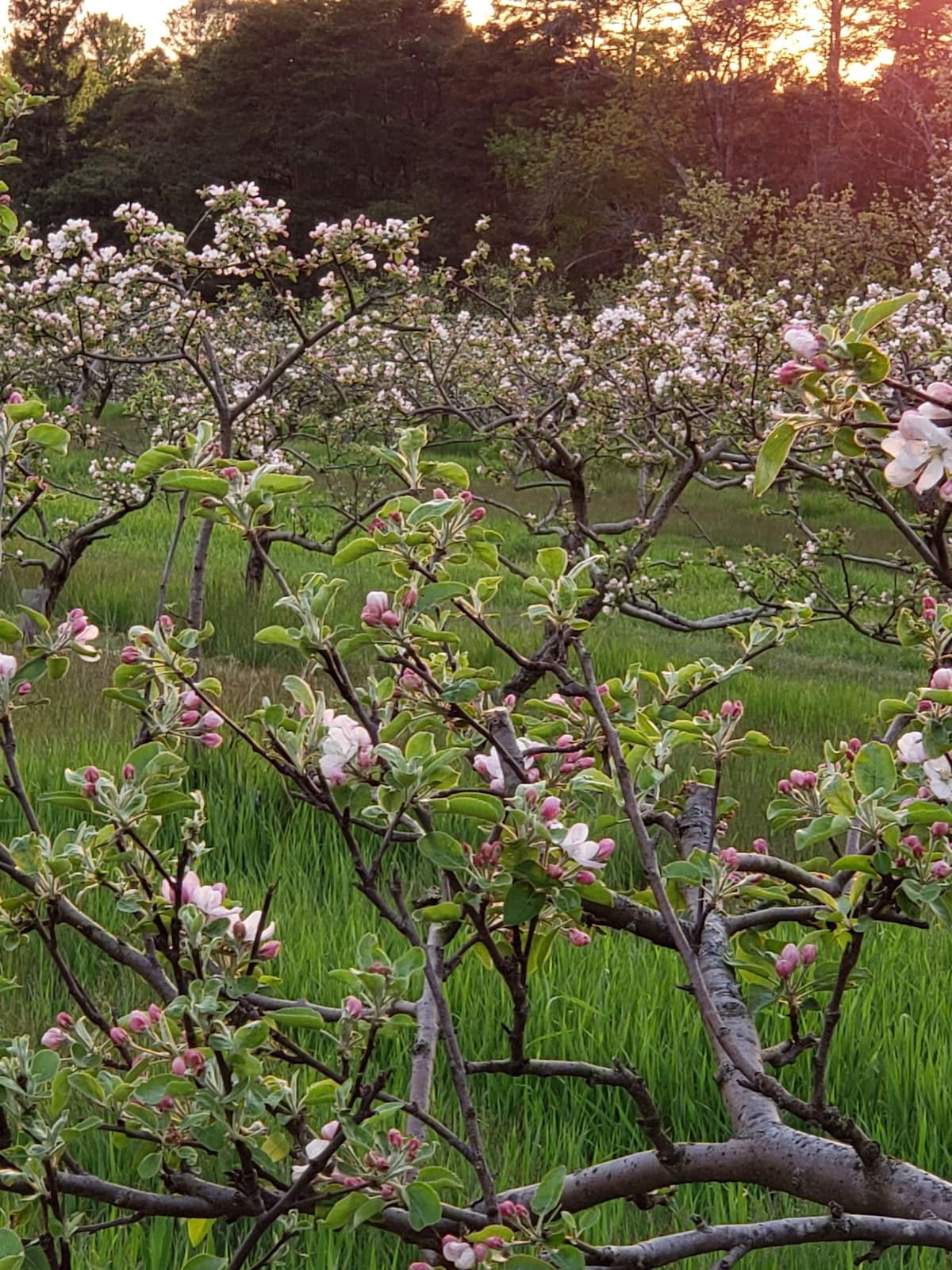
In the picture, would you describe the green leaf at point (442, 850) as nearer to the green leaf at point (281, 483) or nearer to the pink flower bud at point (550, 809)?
the pink flower bud at point (550, 809)

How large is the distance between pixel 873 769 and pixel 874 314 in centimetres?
53

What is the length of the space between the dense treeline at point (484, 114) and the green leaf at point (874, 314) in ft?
99.8

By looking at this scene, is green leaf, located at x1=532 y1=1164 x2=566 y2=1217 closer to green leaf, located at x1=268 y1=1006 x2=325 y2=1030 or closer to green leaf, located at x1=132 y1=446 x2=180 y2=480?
green leaf, located at x1=268 y1=1006 x2=325 y2=1030

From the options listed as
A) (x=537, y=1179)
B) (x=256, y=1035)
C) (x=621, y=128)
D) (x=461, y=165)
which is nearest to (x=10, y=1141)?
(x=256, y=1035)

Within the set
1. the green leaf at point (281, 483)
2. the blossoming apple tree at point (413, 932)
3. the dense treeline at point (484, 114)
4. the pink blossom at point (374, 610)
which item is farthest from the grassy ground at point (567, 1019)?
the dense treeline at point (484, 114)

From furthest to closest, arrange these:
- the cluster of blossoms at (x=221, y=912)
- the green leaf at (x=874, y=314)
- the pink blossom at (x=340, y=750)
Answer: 1. the cluster of blossoms at (x=221, y=912)
2. the pink blossom at (x=340, y=750)
3. the green leaf at (x=874, y=314)

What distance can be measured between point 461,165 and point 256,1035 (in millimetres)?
44413

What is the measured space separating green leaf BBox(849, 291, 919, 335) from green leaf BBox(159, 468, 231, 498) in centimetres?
66

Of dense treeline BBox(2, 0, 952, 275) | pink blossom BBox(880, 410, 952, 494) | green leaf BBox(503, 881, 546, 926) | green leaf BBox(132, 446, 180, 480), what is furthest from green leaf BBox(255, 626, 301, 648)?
dense treeline BBox(2, 0, 952, 275)

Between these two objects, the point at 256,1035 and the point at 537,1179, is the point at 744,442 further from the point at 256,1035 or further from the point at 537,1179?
the point at 256,1035

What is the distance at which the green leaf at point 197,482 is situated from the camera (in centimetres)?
127

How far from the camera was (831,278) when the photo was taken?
52.9ft

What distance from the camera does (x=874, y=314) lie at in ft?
3.49

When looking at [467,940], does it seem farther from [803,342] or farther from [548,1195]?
[803,342]
